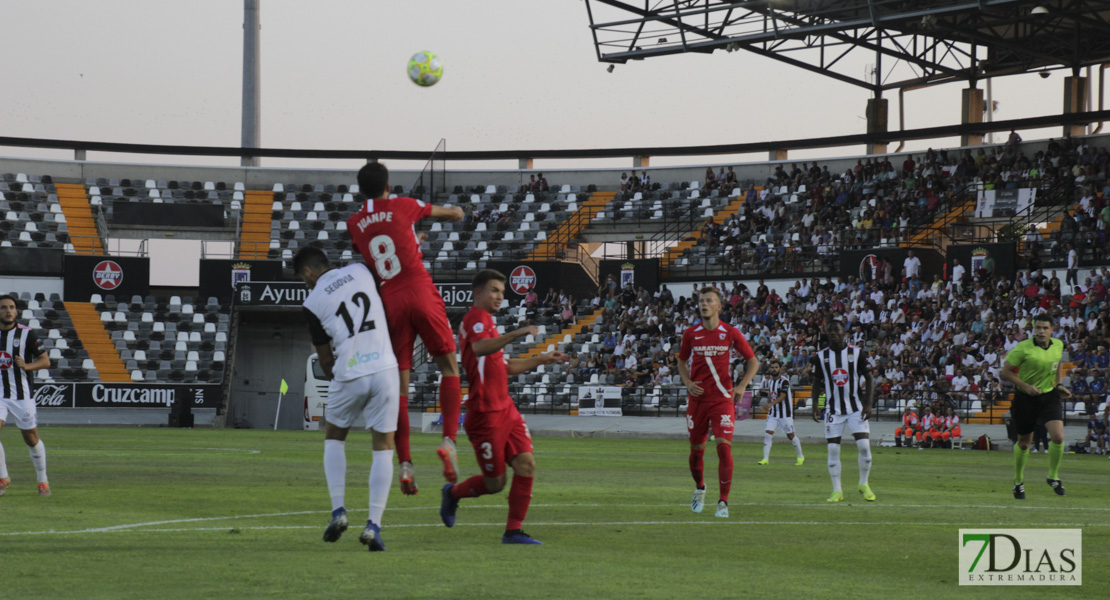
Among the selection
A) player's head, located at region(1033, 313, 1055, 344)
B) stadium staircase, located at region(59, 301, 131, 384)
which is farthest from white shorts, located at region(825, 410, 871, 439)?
stadium staircase, located at region(59, 301, 131, 384)

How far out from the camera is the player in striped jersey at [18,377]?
44.2 feet

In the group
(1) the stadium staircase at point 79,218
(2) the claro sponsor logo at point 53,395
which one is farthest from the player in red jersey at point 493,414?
(1) the stadium staircase at point 79,218

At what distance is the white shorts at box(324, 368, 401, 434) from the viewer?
8.45 m

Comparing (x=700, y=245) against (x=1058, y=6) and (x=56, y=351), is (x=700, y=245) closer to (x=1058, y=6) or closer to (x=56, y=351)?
(x=1058, y=6)

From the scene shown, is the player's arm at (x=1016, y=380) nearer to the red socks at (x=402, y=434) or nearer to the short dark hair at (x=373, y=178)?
the red socks at (x=402, y=434)

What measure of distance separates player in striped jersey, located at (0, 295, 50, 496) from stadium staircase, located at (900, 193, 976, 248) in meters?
33.2

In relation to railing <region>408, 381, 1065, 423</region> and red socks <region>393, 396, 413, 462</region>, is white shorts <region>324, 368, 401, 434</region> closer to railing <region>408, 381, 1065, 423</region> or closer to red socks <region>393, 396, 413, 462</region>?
red socks <region>393, 396, 413, 462</region>

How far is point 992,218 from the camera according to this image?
139 ft

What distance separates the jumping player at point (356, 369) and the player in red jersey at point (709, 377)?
4763 millimetres

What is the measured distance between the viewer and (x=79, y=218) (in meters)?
52.4

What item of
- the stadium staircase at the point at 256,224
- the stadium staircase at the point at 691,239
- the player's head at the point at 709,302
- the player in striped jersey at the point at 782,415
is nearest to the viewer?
the player's head at the point at 709,302

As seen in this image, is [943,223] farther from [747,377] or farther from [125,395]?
[747,377]

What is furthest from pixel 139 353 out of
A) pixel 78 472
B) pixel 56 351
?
pixel 78 472

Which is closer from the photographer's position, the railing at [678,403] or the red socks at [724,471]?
the red socks at [724,471]
